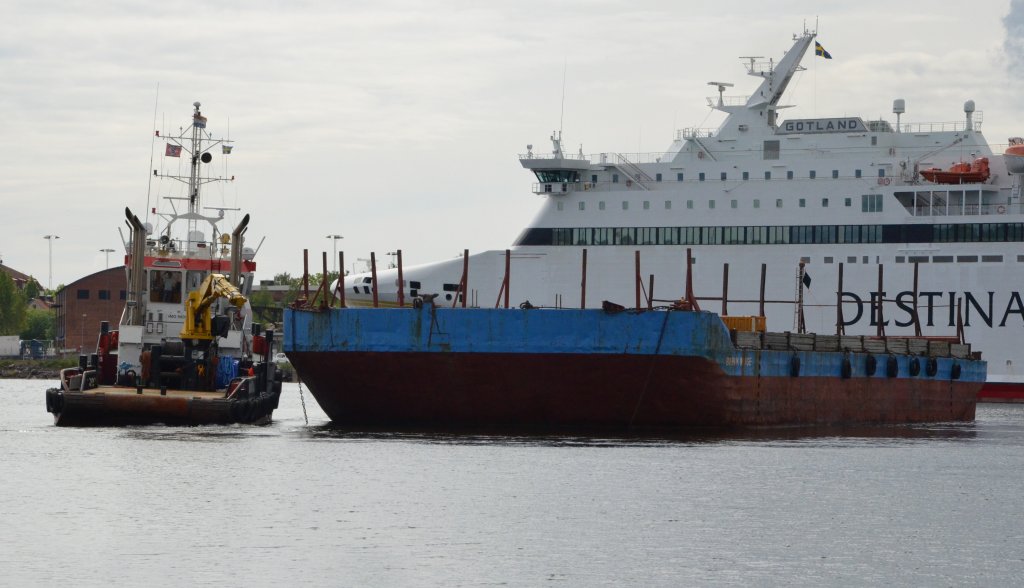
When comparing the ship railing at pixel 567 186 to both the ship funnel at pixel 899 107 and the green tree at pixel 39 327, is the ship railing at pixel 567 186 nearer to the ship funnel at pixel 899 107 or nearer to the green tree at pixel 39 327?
the ship funnel at pixel 899 107

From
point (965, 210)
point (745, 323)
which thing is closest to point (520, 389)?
point (745, 323)

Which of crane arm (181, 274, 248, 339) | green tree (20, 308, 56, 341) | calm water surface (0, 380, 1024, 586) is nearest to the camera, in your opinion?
calm water surface (0, 380, 1024, 586)

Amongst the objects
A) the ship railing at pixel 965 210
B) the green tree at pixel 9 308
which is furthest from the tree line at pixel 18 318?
the ship railing at pixel 965 210

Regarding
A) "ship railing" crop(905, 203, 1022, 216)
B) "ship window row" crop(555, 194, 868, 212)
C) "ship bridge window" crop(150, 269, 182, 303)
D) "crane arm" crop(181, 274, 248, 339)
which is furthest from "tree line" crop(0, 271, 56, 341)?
"crane arm" crop(181, 274, 248, 339)

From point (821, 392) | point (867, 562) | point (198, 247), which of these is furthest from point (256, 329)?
point (867, 562)

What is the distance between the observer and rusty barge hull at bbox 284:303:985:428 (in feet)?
111

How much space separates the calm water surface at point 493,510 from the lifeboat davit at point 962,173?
67.6 ft

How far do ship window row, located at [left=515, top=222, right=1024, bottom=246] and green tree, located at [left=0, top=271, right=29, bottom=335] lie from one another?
199 ft

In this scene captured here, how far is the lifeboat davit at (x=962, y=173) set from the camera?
174ft

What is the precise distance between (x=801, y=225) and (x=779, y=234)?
80 centimetres

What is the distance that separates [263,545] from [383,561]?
1.87 meters

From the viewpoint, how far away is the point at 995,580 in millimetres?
19047

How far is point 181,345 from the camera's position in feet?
114

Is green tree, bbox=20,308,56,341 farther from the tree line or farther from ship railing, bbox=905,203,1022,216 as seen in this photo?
ship railing, bbox=905,203,1022,216
